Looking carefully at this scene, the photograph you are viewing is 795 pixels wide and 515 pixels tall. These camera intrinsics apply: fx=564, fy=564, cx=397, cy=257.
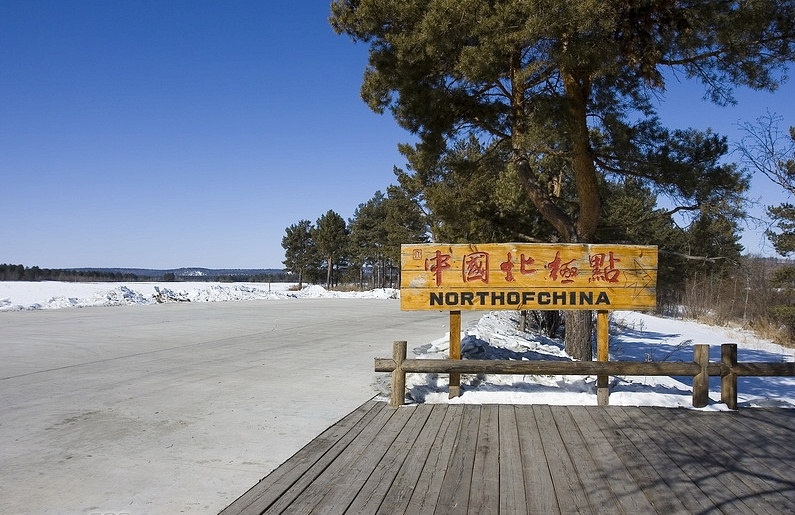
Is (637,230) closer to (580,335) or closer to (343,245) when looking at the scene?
(580,335)

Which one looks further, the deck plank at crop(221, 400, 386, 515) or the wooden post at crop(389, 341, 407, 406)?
the wooden post at crop(389, 341, 407, 406)

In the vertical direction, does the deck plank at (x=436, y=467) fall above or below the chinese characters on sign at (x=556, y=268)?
below

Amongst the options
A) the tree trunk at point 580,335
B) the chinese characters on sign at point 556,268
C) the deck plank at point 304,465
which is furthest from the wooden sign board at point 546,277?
the tree trunk at point 580,335

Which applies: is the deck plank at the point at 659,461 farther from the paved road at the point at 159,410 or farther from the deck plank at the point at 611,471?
the paved road at the point at 159,410

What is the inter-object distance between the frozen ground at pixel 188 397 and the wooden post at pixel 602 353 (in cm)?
18

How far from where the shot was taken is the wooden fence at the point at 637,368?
5.85 m

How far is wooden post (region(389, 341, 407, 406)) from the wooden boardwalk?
26cm

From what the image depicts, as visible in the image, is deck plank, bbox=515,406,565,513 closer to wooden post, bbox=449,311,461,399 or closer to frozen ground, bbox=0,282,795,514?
wooden post, bbox=449,311,461,399

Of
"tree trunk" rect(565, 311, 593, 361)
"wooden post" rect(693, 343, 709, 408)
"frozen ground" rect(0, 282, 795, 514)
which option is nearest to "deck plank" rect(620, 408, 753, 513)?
"wooden post" rect(693, 343, 709, 408)

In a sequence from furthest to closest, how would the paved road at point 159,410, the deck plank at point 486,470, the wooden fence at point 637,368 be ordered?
the wooden fence at point 637,368
the paved road at point 159,410
the deck plank at point 486,470

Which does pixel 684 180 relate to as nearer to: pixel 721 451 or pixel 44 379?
pixel 721 451

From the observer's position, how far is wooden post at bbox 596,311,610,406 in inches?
239

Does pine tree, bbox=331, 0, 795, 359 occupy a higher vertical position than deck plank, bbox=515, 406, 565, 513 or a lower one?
higher

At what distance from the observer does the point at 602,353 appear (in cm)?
636
